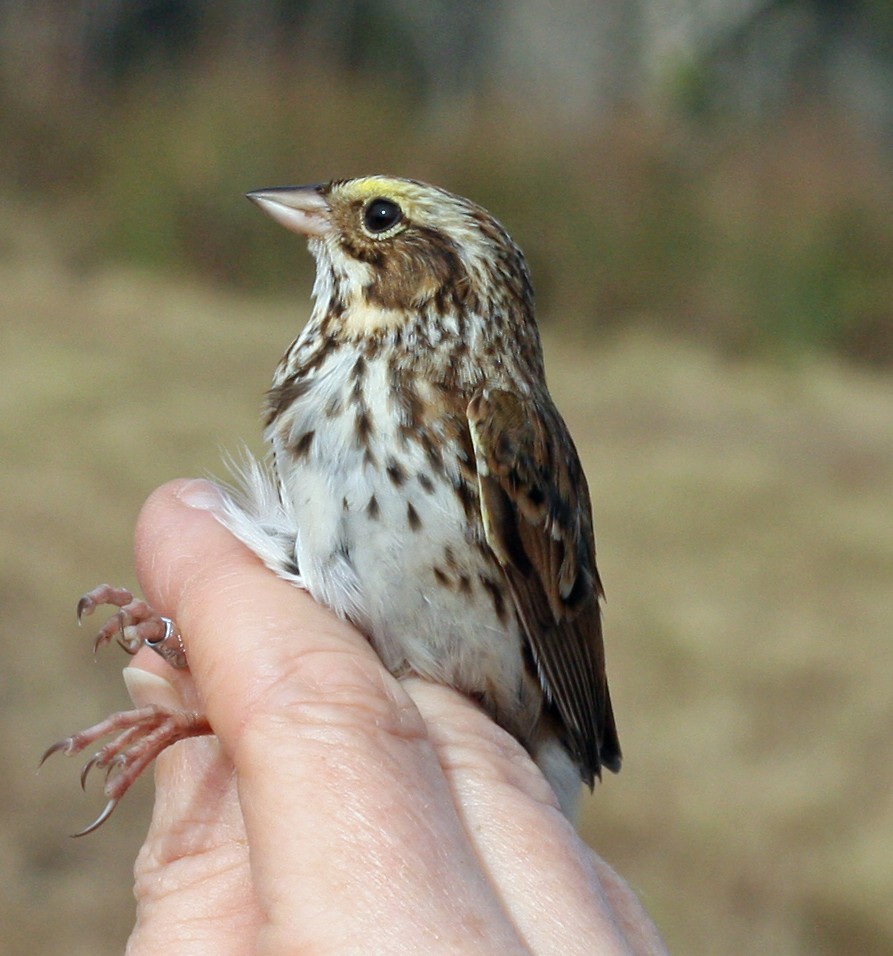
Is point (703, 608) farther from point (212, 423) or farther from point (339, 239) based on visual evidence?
point (339, 239)

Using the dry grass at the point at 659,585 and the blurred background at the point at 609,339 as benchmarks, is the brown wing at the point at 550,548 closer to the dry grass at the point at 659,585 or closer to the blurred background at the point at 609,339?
the dry grass at the point at 659,585

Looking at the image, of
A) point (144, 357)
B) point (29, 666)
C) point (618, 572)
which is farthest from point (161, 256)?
point (29, 666)

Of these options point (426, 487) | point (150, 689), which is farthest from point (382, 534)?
point (150, 689)

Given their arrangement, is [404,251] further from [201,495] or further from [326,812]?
[326,812]

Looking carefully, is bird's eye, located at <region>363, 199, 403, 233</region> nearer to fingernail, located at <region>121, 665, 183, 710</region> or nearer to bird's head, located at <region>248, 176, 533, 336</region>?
bird's head, located at <region>248, 176, 533, 336</region>

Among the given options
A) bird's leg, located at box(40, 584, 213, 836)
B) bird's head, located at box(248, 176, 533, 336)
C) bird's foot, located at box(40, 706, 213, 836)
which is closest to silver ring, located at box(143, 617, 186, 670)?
bird's leg, located at box(40, 584, 213, 836)

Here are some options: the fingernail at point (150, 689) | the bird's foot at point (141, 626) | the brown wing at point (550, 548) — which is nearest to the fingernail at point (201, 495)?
the bird's foot at point (141, 626)

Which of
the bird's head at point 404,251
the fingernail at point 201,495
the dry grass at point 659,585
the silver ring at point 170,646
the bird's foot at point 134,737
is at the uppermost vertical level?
the bird's head at point 404,251
